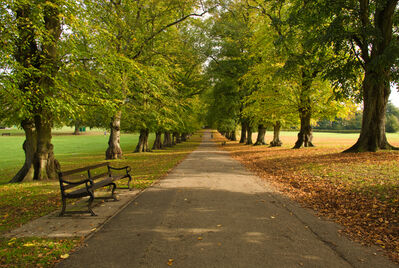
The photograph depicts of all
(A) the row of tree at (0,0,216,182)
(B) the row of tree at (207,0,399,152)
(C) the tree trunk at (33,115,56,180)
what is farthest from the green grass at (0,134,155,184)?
(B) the row of tree at (207,0,399,152)

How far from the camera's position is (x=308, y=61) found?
15.4m

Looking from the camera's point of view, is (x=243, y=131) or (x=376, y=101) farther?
(x=243, y=131)

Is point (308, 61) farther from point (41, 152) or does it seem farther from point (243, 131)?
point (243, 131)

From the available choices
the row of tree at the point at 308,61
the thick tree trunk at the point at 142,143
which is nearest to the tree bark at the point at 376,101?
the row of tree at the point at 308,61

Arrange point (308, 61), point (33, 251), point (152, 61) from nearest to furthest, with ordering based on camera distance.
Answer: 1. point (33, 251)
2. point (308, 61)
3. point (152, 61)

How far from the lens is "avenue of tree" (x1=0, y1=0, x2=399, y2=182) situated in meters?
8.23

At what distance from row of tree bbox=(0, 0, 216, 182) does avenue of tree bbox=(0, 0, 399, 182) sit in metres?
0.05

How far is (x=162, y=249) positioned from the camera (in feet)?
12.2

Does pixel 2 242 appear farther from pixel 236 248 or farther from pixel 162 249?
pixel 236 248

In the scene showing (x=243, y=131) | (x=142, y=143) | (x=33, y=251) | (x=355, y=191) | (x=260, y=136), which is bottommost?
(x=33, y=251)

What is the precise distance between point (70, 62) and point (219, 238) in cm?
851

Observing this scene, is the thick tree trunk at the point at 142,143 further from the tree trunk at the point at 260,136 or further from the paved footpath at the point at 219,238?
the paved footpath at the point at 219,238

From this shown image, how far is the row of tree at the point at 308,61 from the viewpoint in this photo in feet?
36.7

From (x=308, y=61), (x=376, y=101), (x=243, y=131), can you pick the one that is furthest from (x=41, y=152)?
(x=243, y=131)
